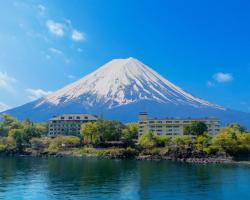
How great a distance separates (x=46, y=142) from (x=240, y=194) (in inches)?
2737

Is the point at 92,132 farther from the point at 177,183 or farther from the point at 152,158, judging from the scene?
the point at 177,183

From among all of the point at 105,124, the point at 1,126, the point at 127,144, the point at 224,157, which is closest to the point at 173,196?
the point at 224,157

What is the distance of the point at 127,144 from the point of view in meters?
92.9

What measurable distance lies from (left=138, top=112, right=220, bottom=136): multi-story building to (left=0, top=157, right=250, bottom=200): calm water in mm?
42399

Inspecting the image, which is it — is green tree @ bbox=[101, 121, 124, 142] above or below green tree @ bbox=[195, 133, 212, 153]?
above

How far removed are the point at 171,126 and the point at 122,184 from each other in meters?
57.8

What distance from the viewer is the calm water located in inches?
1474

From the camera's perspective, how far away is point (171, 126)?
10094cm

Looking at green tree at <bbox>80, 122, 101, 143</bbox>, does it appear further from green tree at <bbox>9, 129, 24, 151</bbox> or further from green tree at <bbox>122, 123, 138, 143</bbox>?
green tree at <bbox>9, 129, 24, 151</bbox>

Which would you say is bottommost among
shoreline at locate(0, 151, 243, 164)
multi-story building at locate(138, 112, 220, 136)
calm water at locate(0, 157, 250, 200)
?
calm water at locate(0, 157, 250, 200)

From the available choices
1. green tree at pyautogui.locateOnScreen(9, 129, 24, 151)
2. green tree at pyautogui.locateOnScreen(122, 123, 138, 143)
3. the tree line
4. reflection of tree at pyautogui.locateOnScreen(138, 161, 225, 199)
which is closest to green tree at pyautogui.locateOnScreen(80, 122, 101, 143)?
the tree line

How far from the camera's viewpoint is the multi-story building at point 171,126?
328 feet

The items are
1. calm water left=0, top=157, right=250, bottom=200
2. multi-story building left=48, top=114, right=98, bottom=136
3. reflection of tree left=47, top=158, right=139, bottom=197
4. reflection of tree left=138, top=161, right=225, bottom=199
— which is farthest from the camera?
multi-story building left=48, top=114, right=98, bottom=136

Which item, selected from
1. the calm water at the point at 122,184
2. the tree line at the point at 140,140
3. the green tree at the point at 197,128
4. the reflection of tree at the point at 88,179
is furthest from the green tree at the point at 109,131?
the calm water at the point at 122,184
